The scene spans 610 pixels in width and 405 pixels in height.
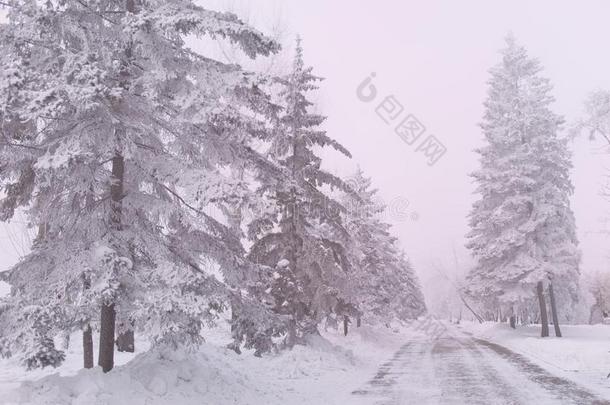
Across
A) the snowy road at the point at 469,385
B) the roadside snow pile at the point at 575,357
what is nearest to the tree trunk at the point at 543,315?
the roadside snow pile at the point at 575,357

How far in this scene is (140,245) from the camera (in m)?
9.09

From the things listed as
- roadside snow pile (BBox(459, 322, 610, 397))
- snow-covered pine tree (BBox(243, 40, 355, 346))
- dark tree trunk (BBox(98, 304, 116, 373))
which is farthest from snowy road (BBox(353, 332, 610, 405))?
dark tree trunk (BBox(98, 304, 116, 373))

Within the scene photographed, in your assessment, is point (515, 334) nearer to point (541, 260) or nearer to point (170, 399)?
point (541, 260)

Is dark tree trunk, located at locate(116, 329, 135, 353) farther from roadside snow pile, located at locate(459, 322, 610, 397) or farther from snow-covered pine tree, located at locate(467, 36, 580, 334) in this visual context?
snow-covered pine tree, located at locate(467, 36, 580, 334)

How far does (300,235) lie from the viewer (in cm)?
1972

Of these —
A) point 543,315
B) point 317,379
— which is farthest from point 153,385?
point 543,315

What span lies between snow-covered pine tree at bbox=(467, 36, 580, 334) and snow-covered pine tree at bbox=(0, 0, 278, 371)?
82.6 ft

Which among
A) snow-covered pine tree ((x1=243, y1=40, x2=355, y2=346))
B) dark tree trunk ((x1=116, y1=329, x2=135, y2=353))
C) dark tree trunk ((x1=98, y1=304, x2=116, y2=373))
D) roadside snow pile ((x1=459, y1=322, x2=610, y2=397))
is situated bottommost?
roadside snow pile ((x1=459, y1=322, x2=610, y2=397))

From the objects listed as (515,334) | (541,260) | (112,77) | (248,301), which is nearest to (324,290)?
(248,301)

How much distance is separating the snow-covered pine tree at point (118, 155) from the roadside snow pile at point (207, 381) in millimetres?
820

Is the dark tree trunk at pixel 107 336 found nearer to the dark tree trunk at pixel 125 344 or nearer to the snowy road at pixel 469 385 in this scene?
the snowy road at pixel 469 385

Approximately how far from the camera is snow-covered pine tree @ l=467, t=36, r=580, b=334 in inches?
1215

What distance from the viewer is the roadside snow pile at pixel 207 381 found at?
809 centimetres

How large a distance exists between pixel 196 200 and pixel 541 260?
89.4 ft
